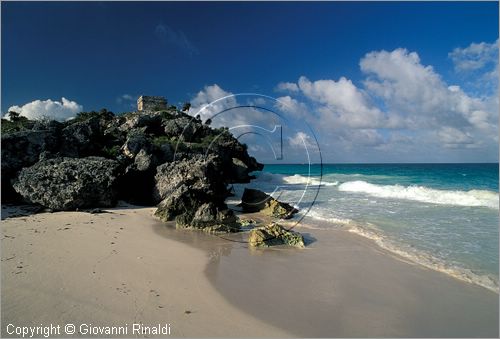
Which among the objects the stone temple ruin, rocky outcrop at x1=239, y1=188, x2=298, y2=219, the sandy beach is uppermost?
the stone temple ruin

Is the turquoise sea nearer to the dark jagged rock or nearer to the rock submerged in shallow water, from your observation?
the rock submerged in shallow water

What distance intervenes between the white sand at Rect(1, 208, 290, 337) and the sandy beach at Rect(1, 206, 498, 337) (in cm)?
2

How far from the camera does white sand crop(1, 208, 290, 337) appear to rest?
4.49 m

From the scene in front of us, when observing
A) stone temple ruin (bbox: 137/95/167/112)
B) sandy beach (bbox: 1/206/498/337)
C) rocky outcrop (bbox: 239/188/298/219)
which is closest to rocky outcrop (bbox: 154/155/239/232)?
rocky outcrop (bbox: 239/188/298/219)

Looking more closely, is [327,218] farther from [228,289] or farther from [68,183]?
[68,183]

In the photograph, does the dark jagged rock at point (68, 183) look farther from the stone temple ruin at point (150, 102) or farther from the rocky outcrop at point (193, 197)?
the stone temple ruin at point (150, 102)

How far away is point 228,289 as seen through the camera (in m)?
5.94

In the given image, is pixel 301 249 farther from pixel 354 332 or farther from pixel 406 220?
pixel 406 220

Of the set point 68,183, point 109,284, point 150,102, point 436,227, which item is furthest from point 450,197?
point 150,102

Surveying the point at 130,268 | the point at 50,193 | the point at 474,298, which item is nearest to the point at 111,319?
the point at 130,268

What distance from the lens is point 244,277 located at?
660cm

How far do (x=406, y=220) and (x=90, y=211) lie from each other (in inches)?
530

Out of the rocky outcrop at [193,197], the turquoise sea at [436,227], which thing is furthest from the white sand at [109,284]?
the turquoise sea at [436,227]

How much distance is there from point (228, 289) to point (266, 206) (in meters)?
8.96
